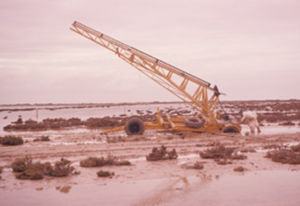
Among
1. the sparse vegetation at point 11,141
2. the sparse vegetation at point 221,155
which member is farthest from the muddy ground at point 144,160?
the sparse vegetation at point 11,141

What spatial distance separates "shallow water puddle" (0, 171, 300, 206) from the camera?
27.9 ft

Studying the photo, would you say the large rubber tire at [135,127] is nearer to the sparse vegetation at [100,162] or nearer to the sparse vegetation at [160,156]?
the sparse vegetation at [160,156]

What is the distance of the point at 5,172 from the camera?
1135 centimetres

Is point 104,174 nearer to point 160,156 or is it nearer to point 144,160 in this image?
point 144,160

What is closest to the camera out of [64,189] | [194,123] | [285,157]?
[64,189]

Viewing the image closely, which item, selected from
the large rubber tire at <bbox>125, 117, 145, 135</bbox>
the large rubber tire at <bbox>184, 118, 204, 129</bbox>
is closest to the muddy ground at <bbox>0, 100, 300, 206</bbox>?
the large rubber tire at <bbox>184, 118, 204, 129</bbox>

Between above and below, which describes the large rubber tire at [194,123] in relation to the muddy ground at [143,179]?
above

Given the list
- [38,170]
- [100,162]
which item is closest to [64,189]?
[38,170]

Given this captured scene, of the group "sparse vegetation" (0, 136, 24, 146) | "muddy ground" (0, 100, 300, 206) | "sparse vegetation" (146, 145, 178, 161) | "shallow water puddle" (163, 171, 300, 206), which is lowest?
"shallow water puddle" (163, 171, 300, 206)

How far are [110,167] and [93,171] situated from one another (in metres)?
0.76

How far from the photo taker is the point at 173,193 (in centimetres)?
902

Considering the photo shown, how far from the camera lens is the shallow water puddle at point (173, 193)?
8500mm

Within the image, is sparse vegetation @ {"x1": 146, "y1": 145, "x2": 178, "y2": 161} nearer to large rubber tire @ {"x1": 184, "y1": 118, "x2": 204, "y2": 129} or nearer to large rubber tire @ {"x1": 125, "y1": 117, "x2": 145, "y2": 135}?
large rubber tire @ {"x1": 184, "y1": 118, "x2": 204, "y2": 129}

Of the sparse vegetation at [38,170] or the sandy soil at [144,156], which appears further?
the sandy soil at [144,156]
